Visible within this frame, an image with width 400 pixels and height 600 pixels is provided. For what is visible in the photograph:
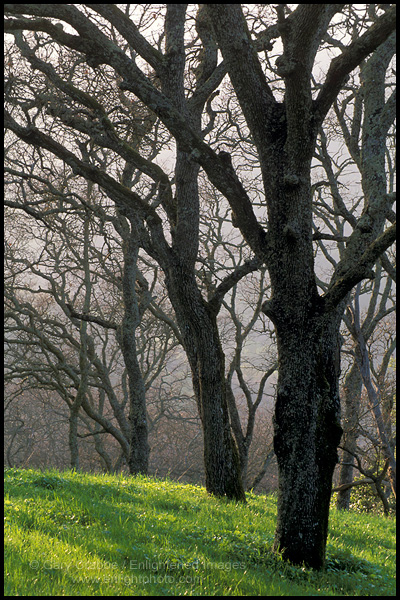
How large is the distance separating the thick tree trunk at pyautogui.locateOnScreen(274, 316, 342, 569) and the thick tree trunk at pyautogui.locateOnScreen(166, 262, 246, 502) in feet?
10.4

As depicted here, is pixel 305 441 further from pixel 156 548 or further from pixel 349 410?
pixel 349 410

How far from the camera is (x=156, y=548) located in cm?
538

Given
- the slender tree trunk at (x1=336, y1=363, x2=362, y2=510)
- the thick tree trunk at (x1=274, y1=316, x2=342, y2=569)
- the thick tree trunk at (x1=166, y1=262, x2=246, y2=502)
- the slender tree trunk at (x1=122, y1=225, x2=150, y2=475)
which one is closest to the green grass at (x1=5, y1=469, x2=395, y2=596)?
the thick tree trunk at (x1=274, y1=316, x2=342, y2=569)

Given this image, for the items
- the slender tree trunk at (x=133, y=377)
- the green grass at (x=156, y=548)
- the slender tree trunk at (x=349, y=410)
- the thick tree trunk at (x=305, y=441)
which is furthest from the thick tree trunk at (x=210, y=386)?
the slender tree trunk at (x=349, y=410)

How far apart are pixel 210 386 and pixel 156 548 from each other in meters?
3.89

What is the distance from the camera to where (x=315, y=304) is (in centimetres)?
584

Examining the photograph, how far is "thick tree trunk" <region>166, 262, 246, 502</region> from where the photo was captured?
8.95m

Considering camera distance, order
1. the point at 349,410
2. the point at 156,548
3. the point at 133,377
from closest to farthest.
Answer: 1. the point at 156,548
2. the point at 133,377
3. the point at 349,410

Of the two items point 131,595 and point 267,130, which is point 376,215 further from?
point 131,595

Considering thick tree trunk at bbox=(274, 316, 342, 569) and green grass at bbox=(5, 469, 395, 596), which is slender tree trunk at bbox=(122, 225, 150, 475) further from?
thick tree trunk at bbox=(274, 316, 342, 569)

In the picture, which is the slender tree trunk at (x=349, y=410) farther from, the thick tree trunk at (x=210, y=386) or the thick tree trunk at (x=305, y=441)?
the thick tree trunk at (x=305, y=441)

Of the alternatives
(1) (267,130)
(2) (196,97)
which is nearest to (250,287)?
(2) (196,97)

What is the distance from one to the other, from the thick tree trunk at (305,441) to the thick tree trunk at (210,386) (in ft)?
10.4

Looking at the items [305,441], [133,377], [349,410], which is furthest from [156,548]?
[349,410]
